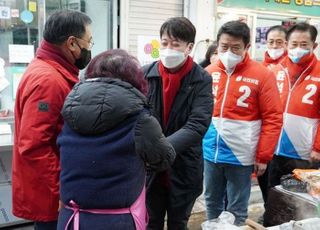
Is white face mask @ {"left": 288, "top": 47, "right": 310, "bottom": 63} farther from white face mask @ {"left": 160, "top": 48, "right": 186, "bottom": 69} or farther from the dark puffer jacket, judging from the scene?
the dark puffer jacket

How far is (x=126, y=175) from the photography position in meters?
1.63

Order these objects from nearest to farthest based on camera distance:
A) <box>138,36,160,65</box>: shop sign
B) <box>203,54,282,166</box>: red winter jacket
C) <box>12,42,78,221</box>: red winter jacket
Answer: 1. <box>12,42,78,221</box>: red winter jacket
2. <box>203,54,282,166</box>: red winter jacket
3. <box>138,36,160,65</box>: shop sign

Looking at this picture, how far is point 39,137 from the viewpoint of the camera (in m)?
1.86

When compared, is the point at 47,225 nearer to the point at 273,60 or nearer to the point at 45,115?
the point at 45,115

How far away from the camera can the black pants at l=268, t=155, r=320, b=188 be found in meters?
3.33

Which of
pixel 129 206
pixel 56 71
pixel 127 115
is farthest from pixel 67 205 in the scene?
pixel 56 71

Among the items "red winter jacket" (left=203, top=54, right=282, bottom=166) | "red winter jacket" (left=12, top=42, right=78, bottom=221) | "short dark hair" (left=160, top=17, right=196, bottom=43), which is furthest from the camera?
"red winter jacket" (left=203, top=54, right=282, bottom=166)

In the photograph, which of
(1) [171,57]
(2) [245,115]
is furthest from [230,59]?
(1) [171,57]

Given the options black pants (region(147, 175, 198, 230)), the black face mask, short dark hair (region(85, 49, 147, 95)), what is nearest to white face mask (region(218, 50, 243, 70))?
black pants (region(147, 175, 198, 230))

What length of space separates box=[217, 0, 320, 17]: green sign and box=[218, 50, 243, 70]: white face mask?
280 centimetres

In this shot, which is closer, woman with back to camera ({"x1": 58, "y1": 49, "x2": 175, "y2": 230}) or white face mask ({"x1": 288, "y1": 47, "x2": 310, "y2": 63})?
woman with back to camera ({"x1": 58, "y1": 49, "x2": 175, "y2": 230})

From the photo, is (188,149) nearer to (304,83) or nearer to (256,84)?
(256,84)

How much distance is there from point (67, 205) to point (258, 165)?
1.67m

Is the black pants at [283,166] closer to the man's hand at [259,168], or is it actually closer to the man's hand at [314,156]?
the man's hand at [314,156]
